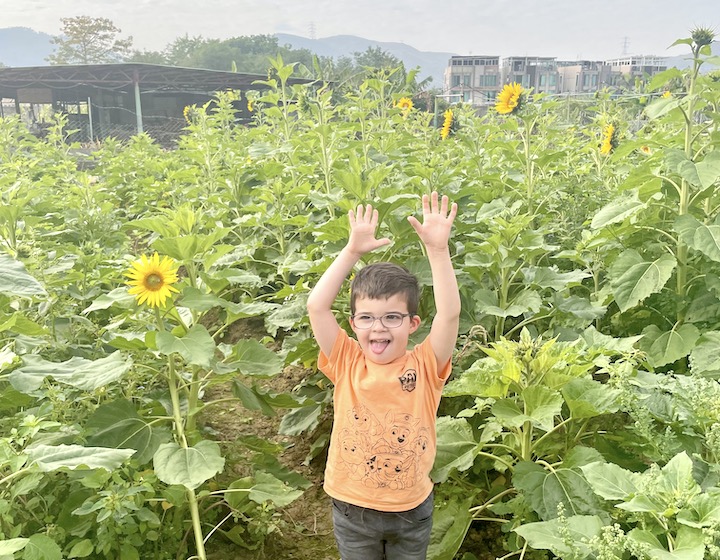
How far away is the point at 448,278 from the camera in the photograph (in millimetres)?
1788

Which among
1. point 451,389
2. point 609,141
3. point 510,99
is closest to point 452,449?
point 451,389

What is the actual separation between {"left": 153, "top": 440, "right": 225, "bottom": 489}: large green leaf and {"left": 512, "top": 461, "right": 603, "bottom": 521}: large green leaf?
39.1 inches

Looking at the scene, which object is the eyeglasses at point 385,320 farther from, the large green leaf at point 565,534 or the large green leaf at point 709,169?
the large green leaf at point 709,169

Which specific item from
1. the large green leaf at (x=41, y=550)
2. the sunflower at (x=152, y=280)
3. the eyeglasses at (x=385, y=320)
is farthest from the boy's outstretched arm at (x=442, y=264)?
the large green leaf at (x=41, y=550)

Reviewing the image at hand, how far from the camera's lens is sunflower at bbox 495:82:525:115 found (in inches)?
179

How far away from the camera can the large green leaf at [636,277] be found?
2756 millimetres

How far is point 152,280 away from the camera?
6.65ft

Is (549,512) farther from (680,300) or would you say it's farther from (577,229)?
(577,229)

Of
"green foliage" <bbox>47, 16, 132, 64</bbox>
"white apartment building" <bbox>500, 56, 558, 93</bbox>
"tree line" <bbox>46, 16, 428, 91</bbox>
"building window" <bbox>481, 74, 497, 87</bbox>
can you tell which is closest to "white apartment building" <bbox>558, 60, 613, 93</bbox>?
"white apartment building" <bbox>500, 56, 558, 93</bbox>

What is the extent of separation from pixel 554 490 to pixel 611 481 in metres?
0.37

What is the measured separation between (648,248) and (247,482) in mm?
2185

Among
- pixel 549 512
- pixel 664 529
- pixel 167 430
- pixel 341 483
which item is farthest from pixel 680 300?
pixel 167 430

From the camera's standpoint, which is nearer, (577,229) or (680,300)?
(680,300)

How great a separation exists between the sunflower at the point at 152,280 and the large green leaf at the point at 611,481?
1387 millimetres
